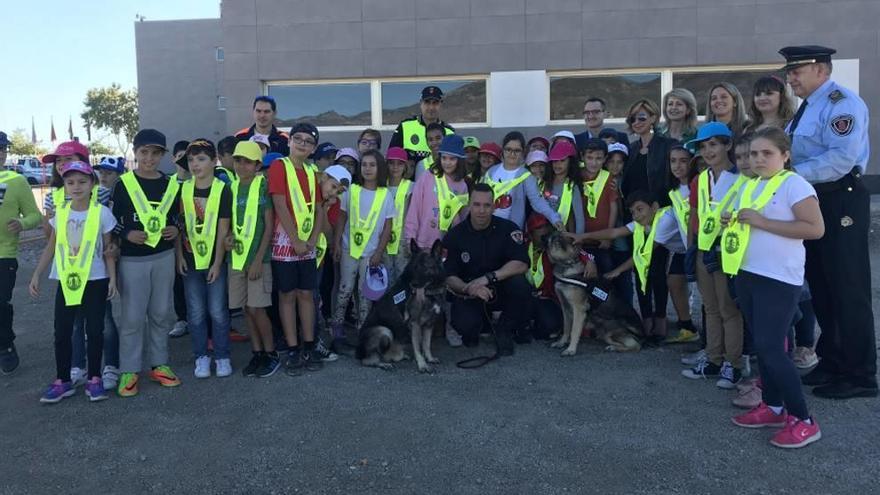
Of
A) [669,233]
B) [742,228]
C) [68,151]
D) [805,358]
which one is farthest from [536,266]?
[68,151]

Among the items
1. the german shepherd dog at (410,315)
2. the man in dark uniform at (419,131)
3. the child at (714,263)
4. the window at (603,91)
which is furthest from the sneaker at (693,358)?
the window at (603,91)

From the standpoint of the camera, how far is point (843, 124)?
429cm

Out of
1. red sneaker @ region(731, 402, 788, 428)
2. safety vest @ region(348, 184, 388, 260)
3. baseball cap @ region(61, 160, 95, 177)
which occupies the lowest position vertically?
red sneaker @ region(731, 402, 788, 428)

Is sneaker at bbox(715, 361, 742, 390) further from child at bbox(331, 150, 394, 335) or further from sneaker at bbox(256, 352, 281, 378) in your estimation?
sneaker at bbox(256, 352, 281, 378)

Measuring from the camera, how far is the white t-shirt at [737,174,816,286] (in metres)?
3.78

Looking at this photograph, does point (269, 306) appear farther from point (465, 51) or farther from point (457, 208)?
point (465, 51)

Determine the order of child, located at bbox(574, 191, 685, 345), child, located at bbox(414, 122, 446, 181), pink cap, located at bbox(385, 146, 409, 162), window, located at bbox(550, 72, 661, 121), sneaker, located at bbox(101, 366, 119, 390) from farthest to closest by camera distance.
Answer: window, located at bbox(550, 72, 661, 121) → child, located at bbox(414, 122, 446, 181) → pink cap, located at bbox(385, 146, 409, 162) → child, located at bbox(574, 191, 685, 345) → sneaker, located at bbox(101, 366, 119, 390)

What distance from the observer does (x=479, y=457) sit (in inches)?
150

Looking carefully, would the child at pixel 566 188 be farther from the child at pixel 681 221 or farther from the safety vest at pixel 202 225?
the safety vest at pixel 202 225

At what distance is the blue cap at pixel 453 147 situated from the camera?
245 inches

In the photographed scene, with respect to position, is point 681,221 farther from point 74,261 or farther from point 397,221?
point 74,261

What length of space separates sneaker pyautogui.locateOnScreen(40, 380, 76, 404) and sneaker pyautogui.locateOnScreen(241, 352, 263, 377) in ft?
4.33

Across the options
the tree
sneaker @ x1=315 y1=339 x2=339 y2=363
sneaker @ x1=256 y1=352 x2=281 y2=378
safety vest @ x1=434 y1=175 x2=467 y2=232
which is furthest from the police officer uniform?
the tree

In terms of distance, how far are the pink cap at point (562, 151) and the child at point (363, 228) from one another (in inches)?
68.2
